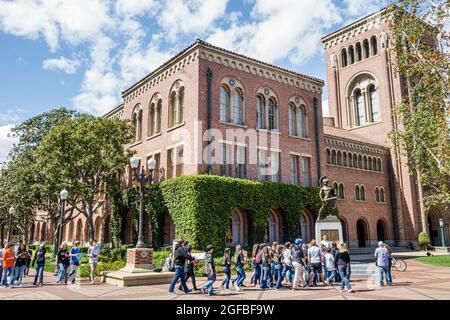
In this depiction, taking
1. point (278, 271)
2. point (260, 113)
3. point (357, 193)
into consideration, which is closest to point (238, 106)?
point (260, 113)

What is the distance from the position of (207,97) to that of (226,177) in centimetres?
537

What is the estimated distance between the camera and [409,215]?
3944cm

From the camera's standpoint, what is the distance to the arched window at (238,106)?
26.2 meters

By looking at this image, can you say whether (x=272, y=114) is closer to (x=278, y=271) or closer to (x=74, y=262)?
(x=278, y=271)

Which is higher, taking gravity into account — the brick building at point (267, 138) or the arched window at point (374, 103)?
the arched window at point (374, 103)

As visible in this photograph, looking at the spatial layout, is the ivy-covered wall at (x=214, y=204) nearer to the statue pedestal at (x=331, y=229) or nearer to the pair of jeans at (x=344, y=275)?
the statue pedestal at (x=331, y=229)

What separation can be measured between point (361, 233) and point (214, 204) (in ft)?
76.0

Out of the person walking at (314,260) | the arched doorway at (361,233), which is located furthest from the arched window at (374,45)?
the person walking at (314,260)

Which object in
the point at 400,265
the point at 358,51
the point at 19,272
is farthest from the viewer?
the point at 358,51

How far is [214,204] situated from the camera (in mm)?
22625

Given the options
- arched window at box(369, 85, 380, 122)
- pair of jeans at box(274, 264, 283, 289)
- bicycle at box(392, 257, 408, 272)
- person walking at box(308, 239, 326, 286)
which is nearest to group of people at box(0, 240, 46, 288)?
pair of jeans at box(274, 264, 283, 289)

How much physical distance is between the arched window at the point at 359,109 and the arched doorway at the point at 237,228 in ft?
86.6
